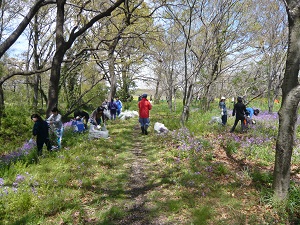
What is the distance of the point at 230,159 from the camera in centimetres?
674

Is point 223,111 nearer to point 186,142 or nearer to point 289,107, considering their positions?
point 186,142

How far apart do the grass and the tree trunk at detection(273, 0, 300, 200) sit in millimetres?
395

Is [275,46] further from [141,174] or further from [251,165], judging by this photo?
[141,174]

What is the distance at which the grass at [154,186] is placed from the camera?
407 cm

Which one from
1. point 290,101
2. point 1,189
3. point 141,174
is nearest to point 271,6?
point 290,101

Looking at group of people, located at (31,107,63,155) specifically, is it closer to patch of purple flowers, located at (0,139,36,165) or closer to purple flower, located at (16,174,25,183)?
patch of purple flowers, located at (0,139,36,165)

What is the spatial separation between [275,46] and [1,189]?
→ 17203mm

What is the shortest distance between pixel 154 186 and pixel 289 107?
11.4 ft

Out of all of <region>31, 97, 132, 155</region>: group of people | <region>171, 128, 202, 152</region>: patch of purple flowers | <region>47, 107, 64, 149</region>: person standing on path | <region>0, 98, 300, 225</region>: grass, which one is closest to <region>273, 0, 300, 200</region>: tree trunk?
<region>0, 98, 300, 225</region>: grass

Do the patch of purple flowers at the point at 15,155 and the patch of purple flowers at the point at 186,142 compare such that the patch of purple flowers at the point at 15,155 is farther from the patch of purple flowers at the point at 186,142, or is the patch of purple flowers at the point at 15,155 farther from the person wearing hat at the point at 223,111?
the person wearing hat at the point at 223,111

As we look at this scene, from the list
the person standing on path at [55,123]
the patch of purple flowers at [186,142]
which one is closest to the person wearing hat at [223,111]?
the patch of purple flowers at [186,142]

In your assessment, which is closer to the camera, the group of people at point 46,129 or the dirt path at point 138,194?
the dirt path at point 138,194

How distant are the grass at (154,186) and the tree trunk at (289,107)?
0.39 m

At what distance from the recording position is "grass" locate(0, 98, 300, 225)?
407 centimetres
